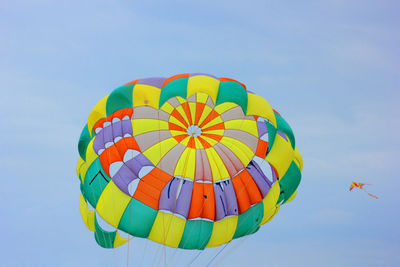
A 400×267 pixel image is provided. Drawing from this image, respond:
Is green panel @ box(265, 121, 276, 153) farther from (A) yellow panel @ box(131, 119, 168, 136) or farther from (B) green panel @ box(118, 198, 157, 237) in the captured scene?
(B) green panel @ box(118, 198, 157, 237)

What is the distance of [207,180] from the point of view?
48.3 ft

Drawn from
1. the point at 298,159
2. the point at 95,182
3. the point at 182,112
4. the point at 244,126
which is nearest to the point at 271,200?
the point at 298,159

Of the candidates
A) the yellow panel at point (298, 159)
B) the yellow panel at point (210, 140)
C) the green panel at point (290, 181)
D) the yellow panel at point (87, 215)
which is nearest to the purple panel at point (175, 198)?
the yellow panel at point (210, 140)

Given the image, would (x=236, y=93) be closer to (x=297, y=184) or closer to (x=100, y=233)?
(x=297, y=184)

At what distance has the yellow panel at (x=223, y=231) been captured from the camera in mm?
14648

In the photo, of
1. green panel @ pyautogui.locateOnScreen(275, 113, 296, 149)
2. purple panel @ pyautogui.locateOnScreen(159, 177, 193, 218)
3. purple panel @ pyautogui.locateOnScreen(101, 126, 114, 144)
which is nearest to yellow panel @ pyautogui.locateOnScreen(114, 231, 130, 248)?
purple panel @ pyautogui.locateOnScreen(159, 177, 193, 218)

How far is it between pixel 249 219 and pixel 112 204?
3.50 meters

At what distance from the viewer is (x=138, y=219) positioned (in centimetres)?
1426

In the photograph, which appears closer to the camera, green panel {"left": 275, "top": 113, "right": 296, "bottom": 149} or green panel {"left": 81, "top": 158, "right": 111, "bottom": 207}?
green panel {"left": 81, "top": 158, "right": 111, "bottom": 207}

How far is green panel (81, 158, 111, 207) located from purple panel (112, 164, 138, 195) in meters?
0.28

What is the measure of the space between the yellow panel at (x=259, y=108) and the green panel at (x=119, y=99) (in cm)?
299

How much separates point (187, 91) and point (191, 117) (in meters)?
1.17

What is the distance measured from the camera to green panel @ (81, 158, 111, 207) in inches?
578

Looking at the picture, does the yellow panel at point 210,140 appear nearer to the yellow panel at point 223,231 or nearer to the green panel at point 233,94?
the green panel at point 233,94
